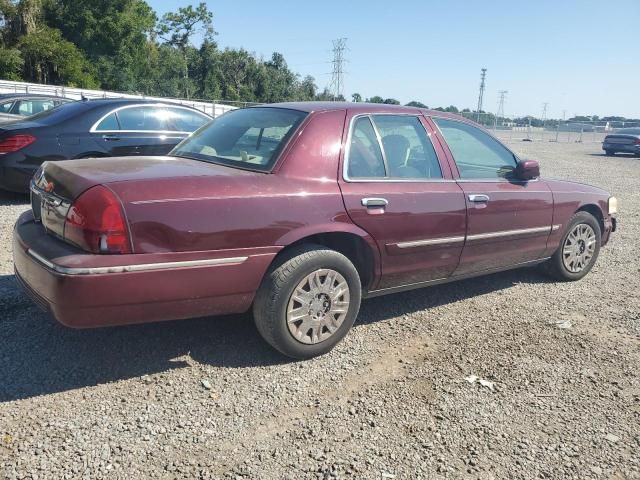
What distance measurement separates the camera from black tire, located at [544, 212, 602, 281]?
5492 millimetres

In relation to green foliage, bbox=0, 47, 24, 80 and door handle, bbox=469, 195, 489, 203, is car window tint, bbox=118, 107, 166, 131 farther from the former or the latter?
green foliage, bbox=0, 47, 24, 80

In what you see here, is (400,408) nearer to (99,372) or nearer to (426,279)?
(426,279)

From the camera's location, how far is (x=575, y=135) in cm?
4856

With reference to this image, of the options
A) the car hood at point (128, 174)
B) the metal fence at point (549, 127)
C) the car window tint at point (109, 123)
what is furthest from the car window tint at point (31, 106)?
the metal fence at point (549, 127)

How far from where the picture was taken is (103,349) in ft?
12.1

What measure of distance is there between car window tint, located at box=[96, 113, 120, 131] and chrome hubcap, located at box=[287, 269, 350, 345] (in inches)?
208

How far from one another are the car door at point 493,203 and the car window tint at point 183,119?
4.99 metres

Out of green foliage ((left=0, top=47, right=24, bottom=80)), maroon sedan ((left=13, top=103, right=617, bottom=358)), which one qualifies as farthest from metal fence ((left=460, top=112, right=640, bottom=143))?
maroon sedan ((left=13, top=103, right=617, bottom=358))

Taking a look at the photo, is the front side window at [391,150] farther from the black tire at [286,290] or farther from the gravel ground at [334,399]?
the gravel ground at [334,399]

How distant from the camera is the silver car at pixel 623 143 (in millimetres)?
24844

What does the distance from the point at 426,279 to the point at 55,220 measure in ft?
8.51

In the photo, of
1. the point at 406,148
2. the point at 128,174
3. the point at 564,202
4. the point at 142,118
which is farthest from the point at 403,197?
the point at 142,118

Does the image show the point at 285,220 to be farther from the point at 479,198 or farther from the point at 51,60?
the point at 51,60

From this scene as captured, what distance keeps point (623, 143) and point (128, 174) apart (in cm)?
2667
